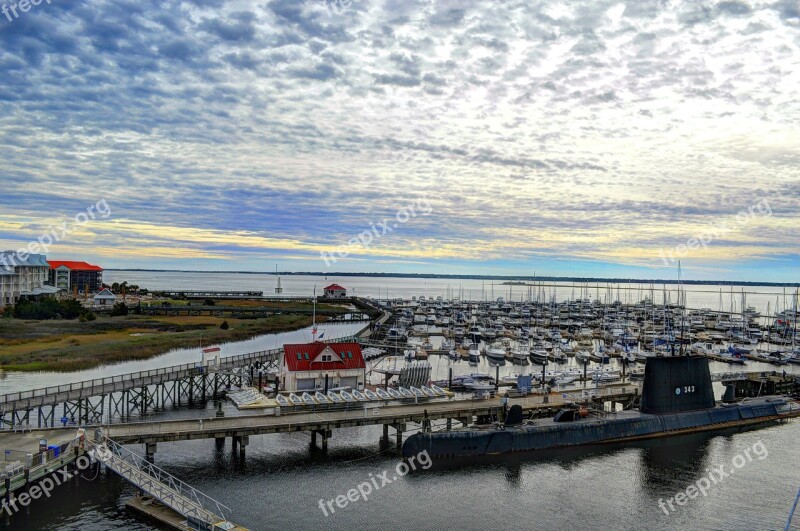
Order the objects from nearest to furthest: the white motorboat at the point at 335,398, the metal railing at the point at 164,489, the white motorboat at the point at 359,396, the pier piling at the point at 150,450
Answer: the metal railing at the point at 164,489, the pier piling at the point at 150,450, the white motorboat at the point at 335,398, the white motorboat at the point at 359,396

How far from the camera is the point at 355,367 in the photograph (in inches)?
1989

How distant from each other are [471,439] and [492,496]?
6165 mm

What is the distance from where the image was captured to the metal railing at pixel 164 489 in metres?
26.2

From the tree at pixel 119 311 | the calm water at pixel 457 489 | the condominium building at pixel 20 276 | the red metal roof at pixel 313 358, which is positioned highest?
the condominium building at pixel 20 276

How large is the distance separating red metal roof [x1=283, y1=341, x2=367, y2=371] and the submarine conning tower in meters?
21.9

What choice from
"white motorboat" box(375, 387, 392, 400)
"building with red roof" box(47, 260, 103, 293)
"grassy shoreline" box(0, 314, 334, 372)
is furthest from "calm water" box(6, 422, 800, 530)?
"building with red roof" box(47, 260, 103, 293)

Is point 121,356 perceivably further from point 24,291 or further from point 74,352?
point 24,291

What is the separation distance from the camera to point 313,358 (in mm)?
49750

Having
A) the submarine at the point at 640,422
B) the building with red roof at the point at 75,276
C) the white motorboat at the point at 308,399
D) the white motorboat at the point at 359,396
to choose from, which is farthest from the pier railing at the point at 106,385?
the building with red roof at the point at 75,276

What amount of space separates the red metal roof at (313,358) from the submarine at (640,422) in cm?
1305

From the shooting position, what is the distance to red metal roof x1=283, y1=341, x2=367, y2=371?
49250mm

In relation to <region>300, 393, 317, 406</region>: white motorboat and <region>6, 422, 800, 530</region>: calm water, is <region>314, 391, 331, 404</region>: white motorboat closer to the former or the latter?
<region>300, 393, 317, 406</region>: white motorboat

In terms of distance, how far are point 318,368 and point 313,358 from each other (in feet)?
3.02

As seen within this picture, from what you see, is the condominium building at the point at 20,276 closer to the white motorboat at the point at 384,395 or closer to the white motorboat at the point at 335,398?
the white motorboat at the point at 335,398
